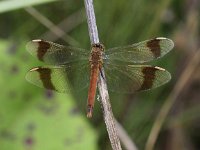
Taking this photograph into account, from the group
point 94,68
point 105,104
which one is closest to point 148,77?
point 94,68

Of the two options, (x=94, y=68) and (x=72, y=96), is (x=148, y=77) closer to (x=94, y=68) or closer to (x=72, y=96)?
(x=94, y=68)

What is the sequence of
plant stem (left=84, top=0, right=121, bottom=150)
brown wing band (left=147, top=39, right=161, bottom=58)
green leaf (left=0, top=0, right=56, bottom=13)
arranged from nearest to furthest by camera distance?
1. plant stem (left=84, top=0, right=121, bottom=150)
2. green leaf (left=0, top=0, right=56, bottom=13)
3. brown wing band (left=147, top=39, right=161, bottom=58)

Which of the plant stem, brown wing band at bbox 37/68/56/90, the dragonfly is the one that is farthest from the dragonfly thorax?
the plant stem

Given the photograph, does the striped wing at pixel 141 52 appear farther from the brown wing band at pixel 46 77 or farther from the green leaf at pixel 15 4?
the green leaf at pixel 15 4

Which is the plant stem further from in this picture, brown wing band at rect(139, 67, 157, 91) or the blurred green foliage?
the blurred green foliage

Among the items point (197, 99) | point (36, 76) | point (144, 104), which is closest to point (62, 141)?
point (36, 76)

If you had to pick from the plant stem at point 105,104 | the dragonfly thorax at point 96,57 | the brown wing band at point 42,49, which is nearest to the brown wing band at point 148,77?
the dragonfly thorax at point 96,57
